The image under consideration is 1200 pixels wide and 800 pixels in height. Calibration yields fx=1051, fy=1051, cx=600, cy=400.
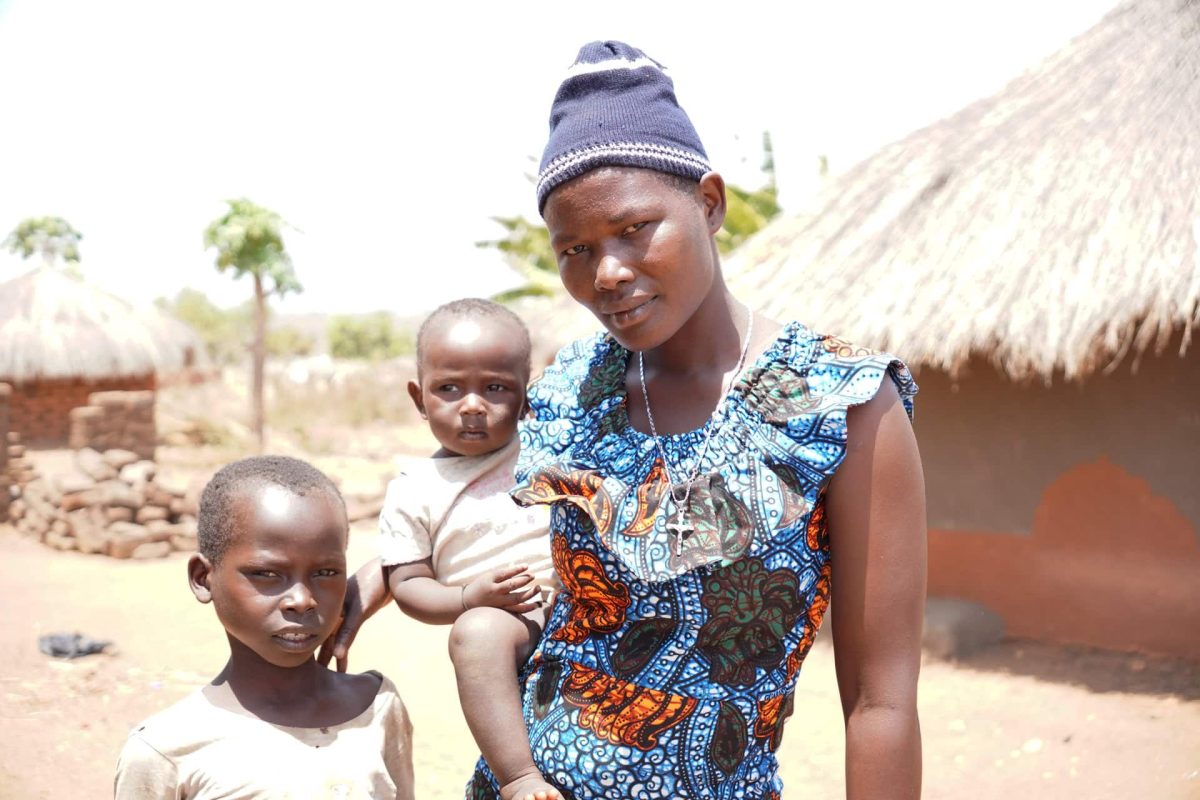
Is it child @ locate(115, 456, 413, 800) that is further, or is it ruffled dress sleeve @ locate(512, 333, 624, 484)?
child @ locate(115, 456, 413, 800)

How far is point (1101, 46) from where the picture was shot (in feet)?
25.5

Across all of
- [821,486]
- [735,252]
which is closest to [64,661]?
[735,252]

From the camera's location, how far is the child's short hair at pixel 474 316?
7.67 ft

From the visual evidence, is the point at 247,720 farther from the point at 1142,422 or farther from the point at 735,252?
the point at 735,252

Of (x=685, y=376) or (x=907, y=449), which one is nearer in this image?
(x=907, y=449)

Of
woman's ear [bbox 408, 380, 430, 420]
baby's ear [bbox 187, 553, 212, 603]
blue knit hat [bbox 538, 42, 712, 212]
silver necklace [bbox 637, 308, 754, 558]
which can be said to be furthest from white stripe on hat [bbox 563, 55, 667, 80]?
baby's ear [bbox 187, 553, 212, 603]

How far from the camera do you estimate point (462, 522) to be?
7.10ft

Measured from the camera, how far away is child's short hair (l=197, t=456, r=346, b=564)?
6.49ft

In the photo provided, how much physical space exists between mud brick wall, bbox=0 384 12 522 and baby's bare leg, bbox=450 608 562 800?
11.9m

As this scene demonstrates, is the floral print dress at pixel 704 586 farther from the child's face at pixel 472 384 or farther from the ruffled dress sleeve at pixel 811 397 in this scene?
the child's face at pixel 472 384

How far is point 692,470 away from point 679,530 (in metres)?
0.11

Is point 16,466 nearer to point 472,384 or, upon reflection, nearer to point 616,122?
point 472,384

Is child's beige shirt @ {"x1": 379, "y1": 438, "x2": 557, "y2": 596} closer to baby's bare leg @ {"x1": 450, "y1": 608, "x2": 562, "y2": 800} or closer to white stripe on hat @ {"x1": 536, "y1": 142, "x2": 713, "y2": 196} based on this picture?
baby's bare leg @ {"x1": 450, "y1": 608, "x2": 562, "y2": 800}

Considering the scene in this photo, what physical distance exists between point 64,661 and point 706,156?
686cm
